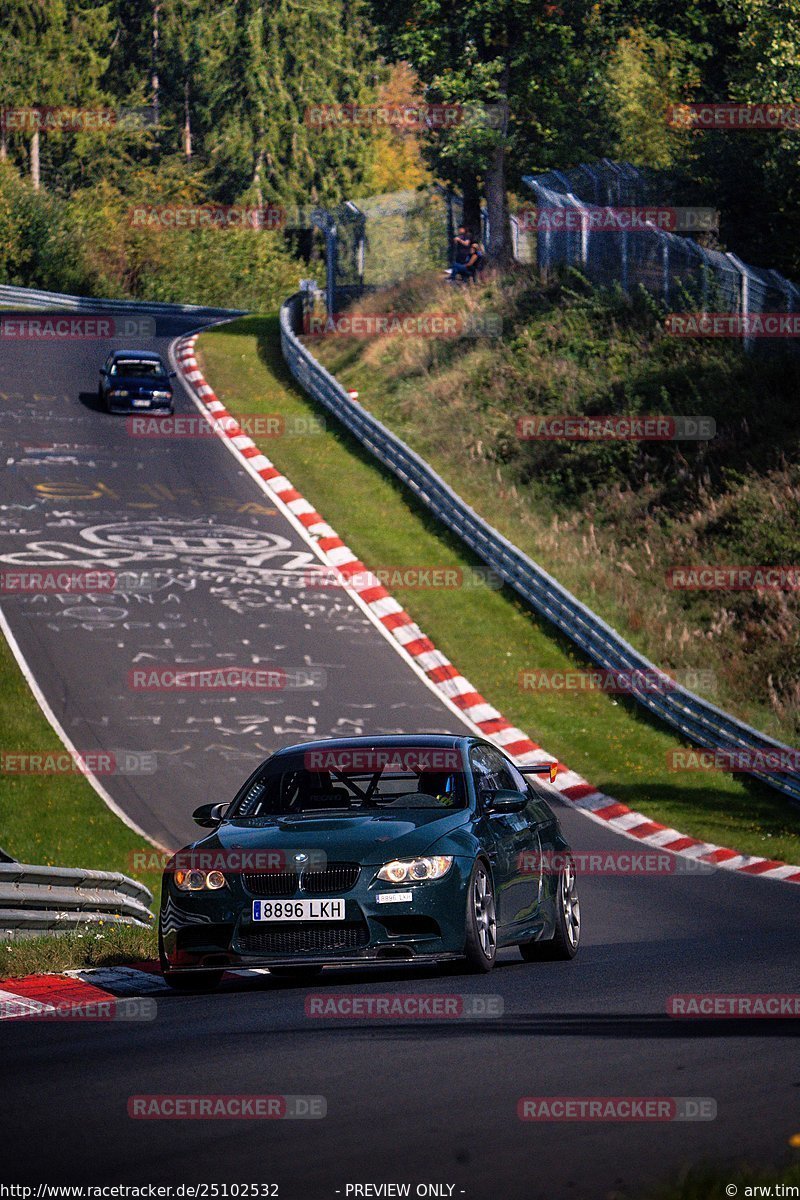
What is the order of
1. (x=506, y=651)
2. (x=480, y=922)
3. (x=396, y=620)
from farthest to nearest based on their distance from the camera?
1. (x=396, y=620)
2. (x=506, y=651)
3. (x=480, y=922)

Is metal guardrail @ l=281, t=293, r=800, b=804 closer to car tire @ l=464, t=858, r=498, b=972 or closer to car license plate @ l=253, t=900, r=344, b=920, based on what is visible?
car tire @ l=464, t=858, r=498, b=972

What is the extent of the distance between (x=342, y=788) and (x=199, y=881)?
4.27 feet

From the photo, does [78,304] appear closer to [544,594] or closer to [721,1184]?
[544,594]

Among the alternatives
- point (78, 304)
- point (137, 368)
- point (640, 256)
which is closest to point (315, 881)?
point (640, 256)

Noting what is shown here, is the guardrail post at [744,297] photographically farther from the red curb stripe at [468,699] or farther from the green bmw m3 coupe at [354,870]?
the green bmw m3 coupe at [354,870]

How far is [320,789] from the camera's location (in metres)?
10.6

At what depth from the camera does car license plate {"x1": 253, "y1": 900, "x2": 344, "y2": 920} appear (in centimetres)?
944

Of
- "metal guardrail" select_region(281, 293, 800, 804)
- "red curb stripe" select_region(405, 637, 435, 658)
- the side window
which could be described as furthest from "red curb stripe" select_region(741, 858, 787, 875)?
"red curb stripe" select_region(405, 637, 435, 658)

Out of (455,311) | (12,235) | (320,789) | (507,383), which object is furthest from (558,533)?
(12,235)

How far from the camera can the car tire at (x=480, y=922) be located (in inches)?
377

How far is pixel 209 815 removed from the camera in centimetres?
1041

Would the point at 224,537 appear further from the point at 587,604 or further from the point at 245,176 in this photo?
the point at 245,176

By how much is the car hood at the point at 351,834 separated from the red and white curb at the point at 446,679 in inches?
331

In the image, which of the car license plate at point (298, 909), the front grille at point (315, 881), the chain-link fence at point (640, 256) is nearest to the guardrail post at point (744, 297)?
the chain-link fence at point (640, 256)
